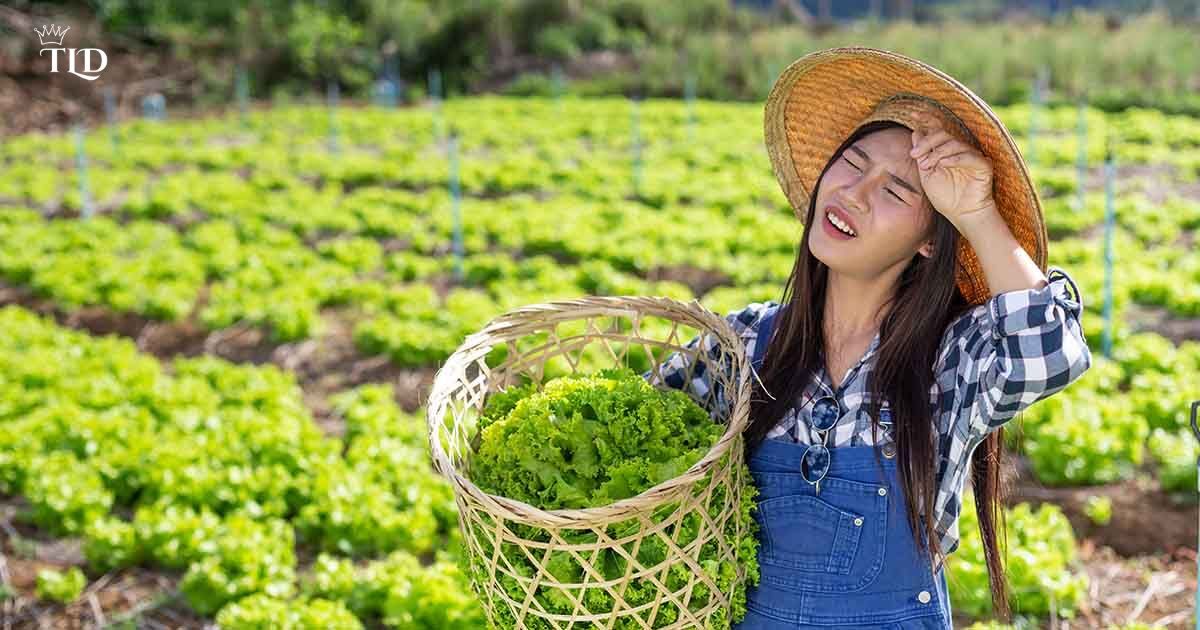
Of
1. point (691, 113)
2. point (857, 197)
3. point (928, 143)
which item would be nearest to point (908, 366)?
point (857, 197)

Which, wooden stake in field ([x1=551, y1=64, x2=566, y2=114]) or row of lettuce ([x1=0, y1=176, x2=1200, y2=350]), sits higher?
wooden stake in field ([x1=551, y1=64, x2=566, y2=114])

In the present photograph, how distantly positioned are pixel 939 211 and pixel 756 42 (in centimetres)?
2247

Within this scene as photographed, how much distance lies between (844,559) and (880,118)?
1.08 m

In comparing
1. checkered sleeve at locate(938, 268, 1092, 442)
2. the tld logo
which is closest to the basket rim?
checkered sleeve at locate(938, 268, 1092, 442)

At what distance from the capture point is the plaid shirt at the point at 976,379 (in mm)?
2463

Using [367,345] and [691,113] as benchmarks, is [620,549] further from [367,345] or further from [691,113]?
[691,113]

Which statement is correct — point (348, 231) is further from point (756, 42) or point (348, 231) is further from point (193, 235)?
point (756, 42)

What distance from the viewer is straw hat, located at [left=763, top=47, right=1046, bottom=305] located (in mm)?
2688

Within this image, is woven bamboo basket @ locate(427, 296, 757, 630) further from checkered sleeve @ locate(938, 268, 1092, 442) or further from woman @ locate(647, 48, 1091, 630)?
checkered sleeve @ locate(938, 268, 1092, 442)

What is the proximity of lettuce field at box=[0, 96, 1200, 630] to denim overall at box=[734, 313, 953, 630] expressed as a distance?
738 mm

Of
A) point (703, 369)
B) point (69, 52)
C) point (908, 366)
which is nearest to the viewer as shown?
point (908, 366)

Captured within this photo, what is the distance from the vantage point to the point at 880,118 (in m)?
2.90

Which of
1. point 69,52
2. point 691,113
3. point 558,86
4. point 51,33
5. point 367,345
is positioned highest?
point 51,33

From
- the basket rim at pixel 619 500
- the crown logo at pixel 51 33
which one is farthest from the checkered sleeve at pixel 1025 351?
the crown logo at pixel 51 33
